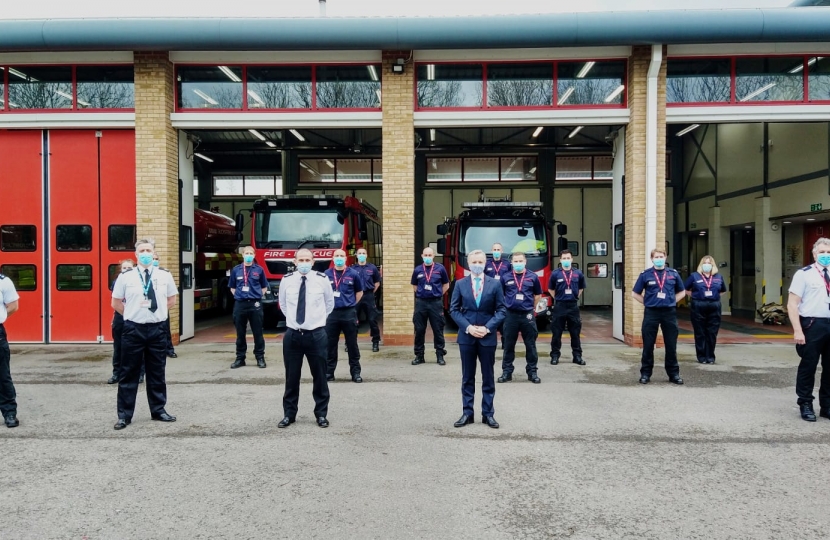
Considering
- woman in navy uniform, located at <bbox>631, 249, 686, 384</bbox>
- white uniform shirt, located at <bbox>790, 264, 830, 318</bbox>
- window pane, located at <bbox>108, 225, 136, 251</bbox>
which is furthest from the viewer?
window pane, located at <bbox>108, 225, 136, 251</bbox>

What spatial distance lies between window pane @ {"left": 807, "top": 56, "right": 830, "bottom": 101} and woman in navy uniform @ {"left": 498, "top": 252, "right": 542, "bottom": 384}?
24.3 ft

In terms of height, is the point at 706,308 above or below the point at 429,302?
below

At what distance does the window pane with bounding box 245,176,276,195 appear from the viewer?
24.2 metres

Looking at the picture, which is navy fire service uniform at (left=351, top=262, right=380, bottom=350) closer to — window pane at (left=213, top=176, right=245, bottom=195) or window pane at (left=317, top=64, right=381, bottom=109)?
window pane at (left=317, top=64, right=381, bottom=109)

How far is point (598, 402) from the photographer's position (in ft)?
22.2

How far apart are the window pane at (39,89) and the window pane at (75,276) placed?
330 cm

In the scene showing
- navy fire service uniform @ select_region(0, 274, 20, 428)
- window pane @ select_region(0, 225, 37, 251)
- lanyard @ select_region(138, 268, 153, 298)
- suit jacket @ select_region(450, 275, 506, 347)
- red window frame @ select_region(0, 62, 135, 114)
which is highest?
red window frame @ select_region(0, 62, 135, 114)

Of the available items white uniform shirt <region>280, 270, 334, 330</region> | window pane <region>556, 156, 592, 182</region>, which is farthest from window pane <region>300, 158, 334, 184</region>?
white uniform shirt <region>280, 270, 334, 330</region>

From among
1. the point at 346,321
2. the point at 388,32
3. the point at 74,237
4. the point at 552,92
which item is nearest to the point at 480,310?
the point at 346,321

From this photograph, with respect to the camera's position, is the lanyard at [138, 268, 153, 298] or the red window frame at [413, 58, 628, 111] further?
the red window frame at [413, 58, 628, 111]

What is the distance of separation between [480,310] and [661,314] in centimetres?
350

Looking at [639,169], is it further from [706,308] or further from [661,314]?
[661,314]

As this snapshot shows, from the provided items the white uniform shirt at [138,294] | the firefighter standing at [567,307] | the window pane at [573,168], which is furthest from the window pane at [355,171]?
the white uniform shirt at [138,294]

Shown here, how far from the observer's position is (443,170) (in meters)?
20.7
